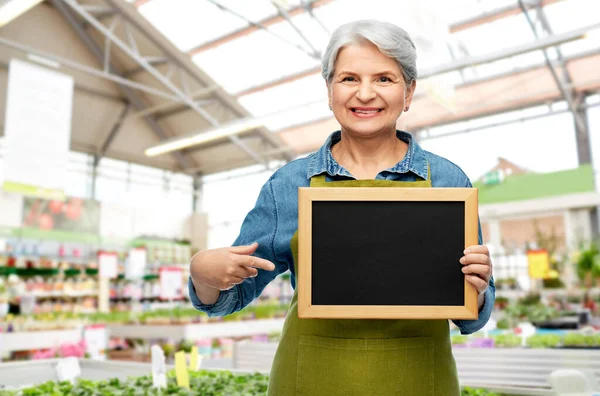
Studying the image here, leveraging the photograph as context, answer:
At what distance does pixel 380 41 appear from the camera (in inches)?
46.2

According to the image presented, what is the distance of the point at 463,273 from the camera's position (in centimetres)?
107

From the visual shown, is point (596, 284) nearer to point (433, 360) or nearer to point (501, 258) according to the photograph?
point (501, 258)

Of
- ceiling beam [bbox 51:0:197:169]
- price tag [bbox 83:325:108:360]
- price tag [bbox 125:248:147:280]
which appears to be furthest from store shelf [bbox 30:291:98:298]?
ceiling beam [bbox 51:0:197:169]

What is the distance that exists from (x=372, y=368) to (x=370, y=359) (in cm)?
2

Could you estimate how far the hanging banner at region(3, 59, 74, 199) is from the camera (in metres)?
8.04

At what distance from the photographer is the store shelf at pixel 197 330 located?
22.5ft

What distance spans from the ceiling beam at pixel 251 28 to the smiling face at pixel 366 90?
470 inches

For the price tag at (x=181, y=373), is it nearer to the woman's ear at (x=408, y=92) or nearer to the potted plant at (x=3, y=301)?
the woman's ear at (x=408, y=92)

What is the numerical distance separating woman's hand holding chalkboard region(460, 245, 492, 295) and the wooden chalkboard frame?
0.02 metres

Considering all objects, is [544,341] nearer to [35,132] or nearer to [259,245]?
[259,245]

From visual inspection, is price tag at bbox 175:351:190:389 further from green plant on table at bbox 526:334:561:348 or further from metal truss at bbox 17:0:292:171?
metal truss at bbox 17:0:292:171

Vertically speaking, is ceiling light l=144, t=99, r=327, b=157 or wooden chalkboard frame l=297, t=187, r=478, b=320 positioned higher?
ceiling light l=144, t=99, r=327, b=157

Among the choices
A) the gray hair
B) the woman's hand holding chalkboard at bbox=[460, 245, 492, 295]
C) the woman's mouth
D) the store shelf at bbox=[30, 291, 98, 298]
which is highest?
the gray hair

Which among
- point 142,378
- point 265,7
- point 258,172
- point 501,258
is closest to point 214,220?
point 258,172
